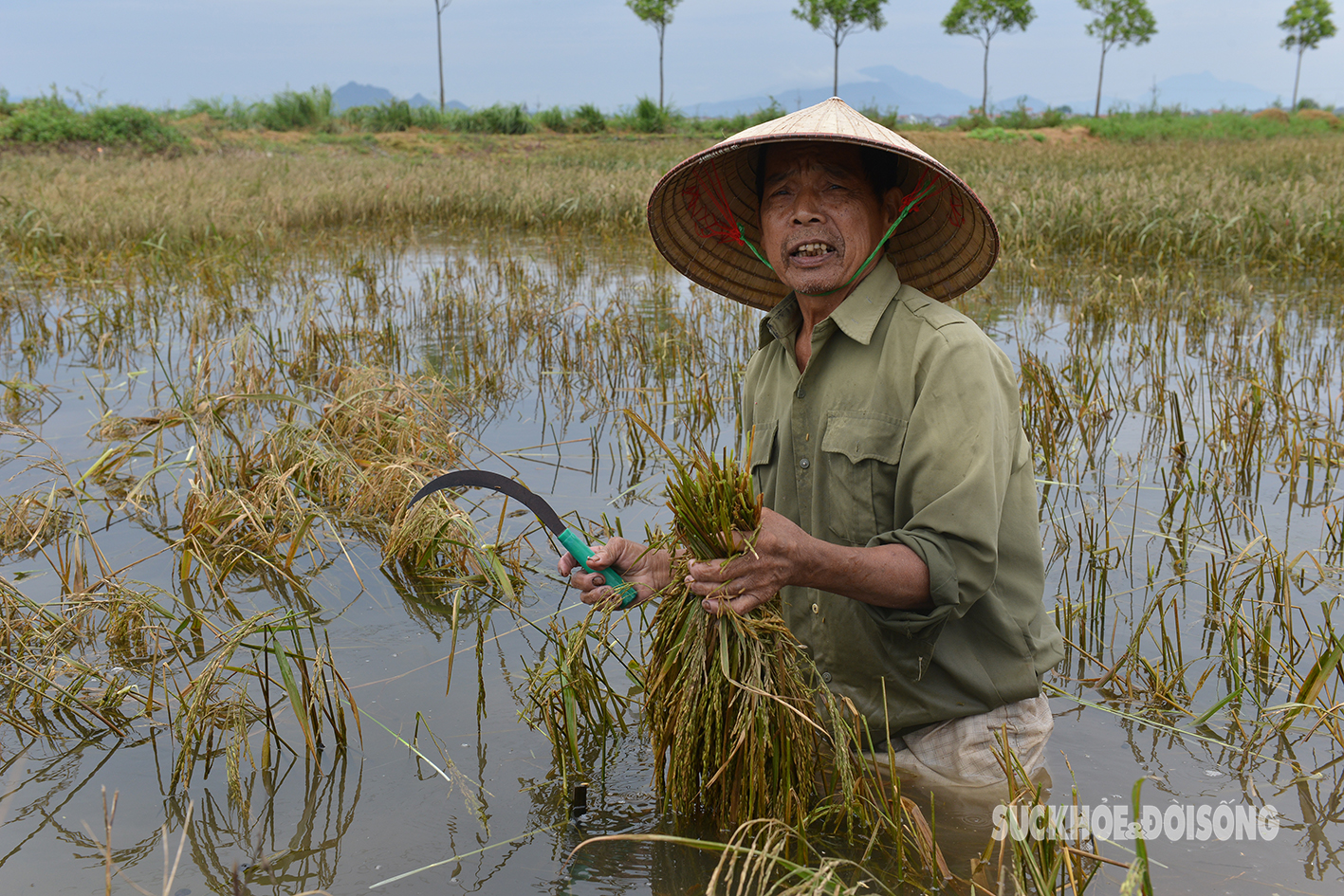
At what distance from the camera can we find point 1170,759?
2.34 meters

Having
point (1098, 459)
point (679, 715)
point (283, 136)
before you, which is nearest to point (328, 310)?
point (1098, 459)

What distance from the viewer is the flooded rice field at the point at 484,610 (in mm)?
2010

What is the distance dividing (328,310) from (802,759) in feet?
17.7

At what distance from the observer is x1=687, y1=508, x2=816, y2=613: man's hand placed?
153 cm

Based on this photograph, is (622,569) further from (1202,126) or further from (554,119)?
(1202,126)

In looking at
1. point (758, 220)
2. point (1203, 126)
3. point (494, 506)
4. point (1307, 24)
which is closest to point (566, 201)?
point (494, 506)

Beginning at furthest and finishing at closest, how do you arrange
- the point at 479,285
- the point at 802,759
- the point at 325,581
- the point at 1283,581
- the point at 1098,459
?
the point at 479,285, the point at 1098,459, the point at 325,581, the point at 1283,581, the point at 802,759

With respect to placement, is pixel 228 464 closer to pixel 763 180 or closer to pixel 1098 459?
pixel 763 180

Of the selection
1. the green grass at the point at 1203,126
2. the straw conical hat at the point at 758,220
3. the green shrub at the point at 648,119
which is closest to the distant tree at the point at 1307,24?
the green grass at the point at 1203,126

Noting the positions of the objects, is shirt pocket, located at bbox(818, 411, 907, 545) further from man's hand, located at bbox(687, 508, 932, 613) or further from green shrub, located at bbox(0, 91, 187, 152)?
green shrub, located at bbox(0, 91, 187, 152)

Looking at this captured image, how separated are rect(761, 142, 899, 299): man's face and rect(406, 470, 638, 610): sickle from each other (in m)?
0.67

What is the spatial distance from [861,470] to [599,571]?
549 millimetres

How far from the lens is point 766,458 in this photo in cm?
209

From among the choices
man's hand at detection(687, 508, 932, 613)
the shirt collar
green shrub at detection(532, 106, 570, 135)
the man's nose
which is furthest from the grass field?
green shrub at detection(532, 106, 570, 135)
